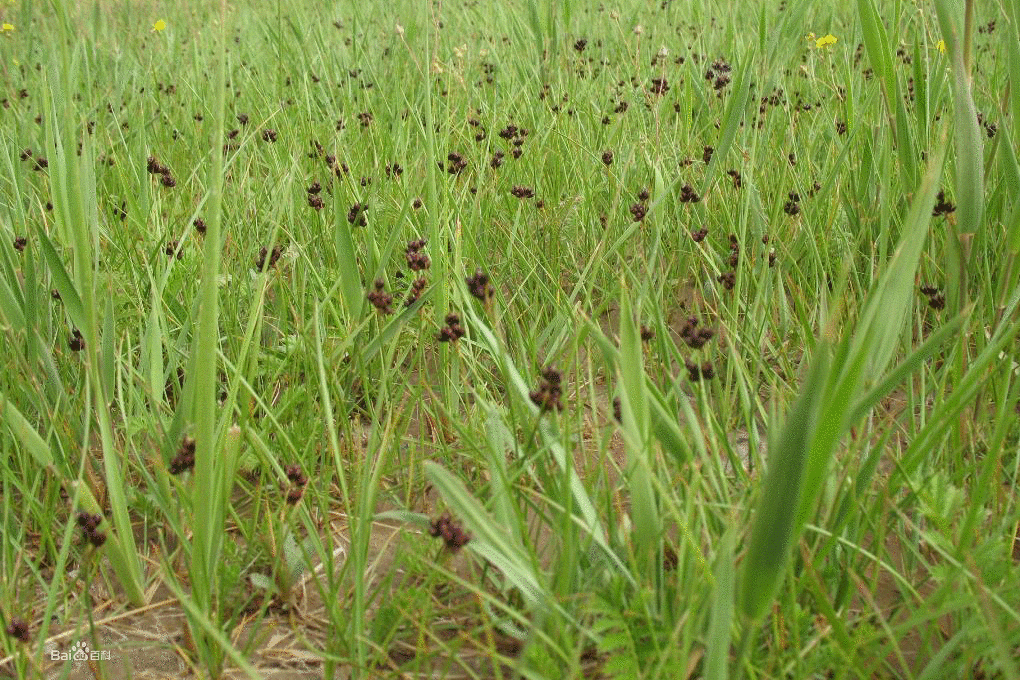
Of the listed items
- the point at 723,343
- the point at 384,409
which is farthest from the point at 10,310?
the point at 723,343

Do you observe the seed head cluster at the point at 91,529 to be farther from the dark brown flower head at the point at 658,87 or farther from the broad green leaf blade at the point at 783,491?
the dark brown flower head at the point at 658,87

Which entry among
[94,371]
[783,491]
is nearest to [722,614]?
[783,491]

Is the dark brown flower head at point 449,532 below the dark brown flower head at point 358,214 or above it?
below

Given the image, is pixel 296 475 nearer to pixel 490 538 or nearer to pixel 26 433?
pixel 490 538

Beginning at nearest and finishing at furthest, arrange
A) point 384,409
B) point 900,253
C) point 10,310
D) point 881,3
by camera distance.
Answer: point 900,253
point 10,310
point 384,409
point 881,3

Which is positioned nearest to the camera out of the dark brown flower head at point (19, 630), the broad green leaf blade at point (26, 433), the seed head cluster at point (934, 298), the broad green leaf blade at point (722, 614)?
the broad green leaf blade at point (722, 614)

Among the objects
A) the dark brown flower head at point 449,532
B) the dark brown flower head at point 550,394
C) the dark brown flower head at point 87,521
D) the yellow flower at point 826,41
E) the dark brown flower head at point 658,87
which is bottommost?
the dark brown flower head at point 87,521

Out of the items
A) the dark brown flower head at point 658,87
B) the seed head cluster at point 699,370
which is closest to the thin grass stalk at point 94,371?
the seed head cluster at point 699,370

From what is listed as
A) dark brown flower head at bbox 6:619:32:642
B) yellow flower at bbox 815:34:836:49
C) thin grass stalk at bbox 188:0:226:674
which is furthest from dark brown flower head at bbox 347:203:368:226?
yellow flower at bbox 815:34:836:49

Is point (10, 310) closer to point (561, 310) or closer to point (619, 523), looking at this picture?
point (561, 310)
